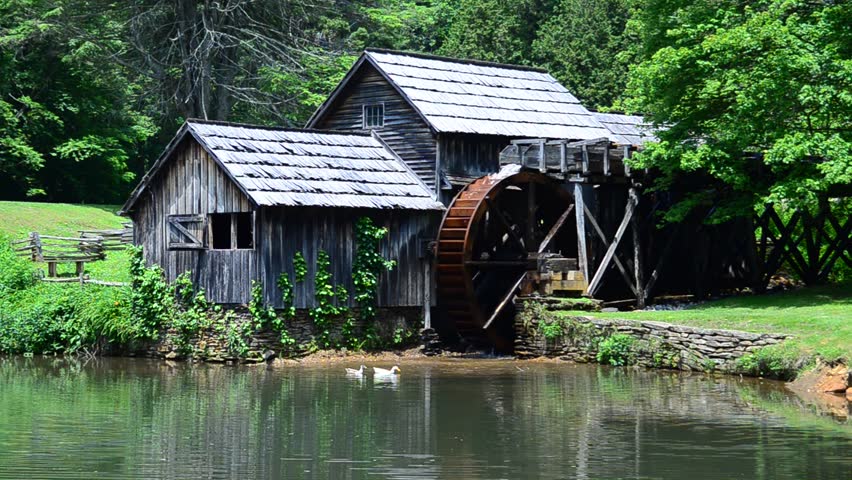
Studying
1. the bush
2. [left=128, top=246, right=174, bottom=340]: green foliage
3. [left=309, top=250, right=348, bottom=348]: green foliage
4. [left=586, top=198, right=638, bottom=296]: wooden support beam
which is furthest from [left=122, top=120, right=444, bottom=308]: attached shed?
[left=586, top=198, right=638, bottom=296]: wooden support beam

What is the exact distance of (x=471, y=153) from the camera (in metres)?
31.2

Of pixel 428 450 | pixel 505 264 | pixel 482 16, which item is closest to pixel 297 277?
pixel 505 264

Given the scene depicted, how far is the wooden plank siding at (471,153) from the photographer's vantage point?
30641mm

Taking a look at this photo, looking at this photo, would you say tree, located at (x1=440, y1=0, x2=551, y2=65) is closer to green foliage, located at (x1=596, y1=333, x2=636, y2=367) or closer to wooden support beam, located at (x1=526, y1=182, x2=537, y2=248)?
wooden support beam, located at (x1=526, y1=182, x2=537, y2=248)

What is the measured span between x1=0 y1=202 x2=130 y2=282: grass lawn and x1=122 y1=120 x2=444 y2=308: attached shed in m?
9.12

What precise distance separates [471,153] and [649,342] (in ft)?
23.8

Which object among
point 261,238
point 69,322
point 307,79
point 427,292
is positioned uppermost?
point 307,79

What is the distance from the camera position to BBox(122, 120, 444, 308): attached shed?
27484 millimetres

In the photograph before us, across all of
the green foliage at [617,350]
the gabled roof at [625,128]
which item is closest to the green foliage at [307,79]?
the gabled roof at [625,128]

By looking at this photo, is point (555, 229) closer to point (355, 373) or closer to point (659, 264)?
point (659, 264)

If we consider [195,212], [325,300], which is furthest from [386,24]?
[325,300]

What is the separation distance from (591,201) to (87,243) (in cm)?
1534

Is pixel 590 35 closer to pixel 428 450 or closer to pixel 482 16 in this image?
pixel 482 16

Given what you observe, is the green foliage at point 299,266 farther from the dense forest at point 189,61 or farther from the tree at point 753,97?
the dense forest at point 189,61
